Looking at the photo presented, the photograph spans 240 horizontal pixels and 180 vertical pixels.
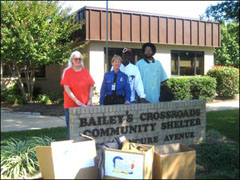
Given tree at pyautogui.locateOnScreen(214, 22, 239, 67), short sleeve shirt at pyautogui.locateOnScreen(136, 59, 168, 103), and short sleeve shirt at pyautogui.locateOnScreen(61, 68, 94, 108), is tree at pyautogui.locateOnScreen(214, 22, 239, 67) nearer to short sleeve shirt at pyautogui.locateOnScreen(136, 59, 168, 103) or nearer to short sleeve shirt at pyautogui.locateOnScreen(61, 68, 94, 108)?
short sleeve shirt at pyautogui.locateOnScreen(136, 59, 168, 103)

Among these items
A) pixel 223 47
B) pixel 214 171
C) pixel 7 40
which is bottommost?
pixel 214 171

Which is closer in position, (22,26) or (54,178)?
(54,178)

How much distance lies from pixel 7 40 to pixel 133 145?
972 centimetres

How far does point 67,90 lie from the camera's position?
4.47 m

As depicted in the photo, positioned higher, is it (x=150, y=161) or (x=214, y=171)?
(x=150, y=161)

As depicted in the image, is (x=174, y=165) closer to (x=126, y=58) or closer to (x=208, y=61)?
(x=126, y=58)

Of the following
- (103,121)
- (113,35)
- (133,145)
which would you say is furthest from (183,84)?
(133,145)

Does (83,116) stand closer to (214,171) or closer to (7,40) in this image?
(214,171)

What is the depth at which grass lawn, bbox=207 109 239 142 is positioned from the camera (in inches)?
289

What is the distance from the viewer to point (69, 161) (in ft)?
8.70

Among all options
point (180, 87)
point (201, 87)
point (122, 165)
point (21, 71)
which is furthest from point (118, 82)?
point (21, 71)

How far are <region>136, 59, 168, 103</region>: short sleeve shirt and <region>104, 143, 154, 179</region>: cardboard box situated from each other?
291cm

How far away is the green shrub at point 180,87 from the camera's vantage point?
13.4 metres

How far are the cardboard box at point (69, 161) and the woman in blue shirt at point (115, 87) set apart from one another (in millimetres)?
2236
